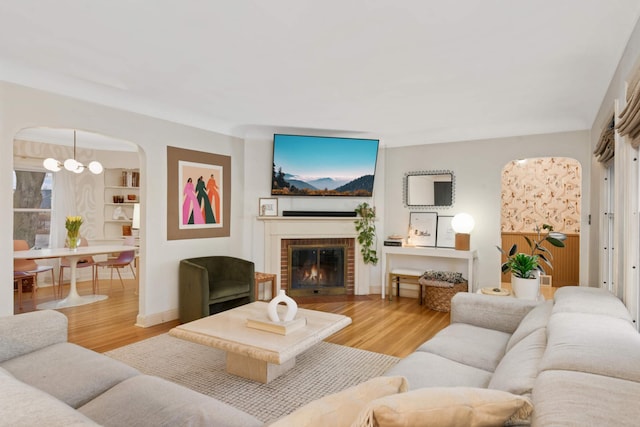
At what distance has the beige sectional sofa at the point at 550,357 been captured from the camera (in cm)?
104

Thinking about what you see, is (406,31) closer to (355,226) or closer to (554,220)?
(355,226)

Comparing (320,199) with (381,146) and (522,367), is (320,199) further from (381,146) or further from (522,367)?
(522,367)

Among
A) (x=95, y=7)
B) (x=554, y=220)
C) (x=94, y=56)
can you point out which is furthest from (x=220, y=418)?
(x=554, y=220)

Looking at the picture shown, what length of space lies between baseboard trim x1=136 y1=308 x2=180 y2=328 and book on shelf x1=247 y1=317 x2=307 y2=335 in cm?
187

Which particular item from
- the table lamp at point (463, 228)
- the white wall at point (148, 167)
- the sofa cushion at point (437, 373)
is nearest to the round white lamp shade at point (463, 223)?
the table lamp at point (463, 228)

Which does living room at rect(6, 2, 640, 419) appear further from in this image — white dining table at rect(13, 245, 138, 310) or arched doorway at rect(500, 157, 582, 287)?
arched doorway at rect(500, 157, 582, 287)

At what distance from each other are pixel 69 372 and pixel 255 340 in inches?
43.4

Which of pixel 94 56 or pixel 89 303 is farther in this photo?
pixel 89 303

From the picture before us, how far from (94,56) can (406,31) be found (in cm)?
234

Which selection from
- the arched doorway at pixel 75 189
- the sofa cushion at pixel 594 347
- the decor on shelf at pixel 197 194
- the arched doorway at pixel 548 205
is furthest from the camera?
the arched doorway at pixel 548 205

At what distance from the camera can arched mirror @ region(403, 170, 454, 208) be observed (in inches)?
212

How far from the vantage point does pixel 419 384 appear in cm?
179

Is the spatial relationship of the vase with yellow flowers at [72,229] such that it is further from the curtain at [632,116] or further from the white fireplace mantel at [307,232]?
the curtain at [632,116]

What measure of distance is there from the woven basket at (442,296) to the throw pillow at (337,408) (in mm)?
3976
